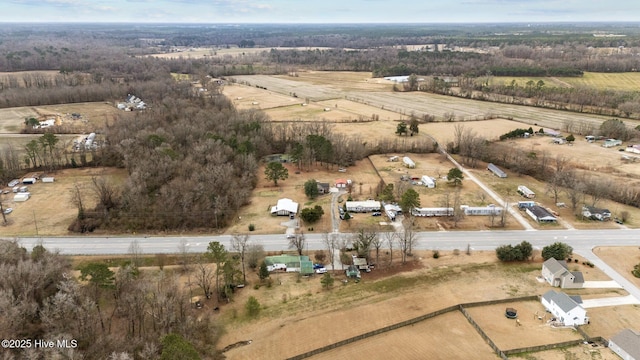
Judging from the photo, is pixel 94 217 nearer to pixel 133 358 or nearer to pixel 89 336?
pixel 89 336

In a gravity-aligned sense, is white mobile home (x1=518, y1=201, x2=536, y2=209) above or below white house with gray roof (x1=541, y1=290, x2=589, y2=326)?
above

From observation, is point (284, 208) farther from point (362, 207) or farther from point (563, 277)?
point (563, 277)

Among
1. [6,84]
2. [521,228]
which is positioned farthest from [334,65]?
[521,228]

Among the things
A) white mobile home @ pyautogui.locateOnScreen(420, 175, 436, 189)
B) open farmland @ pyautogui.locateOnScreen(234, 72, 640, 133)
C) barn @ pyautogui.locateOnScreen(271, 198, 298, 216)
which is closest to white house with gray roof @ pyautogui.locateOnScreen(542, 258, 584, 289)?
white mobile home @ pyautogui.locateOnScreen(420, 175, 436, 189)

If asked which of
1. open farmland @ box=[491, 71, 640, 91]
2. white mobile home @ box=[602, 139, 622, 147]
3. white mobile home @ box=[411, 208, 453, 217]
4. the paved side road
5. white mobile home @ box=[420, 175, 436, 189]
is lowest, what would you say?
the paved side road

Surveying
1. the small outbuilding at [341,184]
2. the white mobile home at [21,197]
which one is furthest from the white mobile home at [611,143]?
the white mobile home at [21,197]

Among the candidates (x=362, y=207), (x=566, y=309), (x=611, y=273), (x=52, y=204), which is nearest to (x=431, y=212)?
(x=362, y=207)

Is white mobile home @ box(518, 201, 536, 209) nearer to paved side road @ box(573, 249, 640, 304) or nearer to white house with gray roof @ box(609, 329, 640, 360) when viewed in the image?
paved side road @ box(573, 249, 640, 304)
